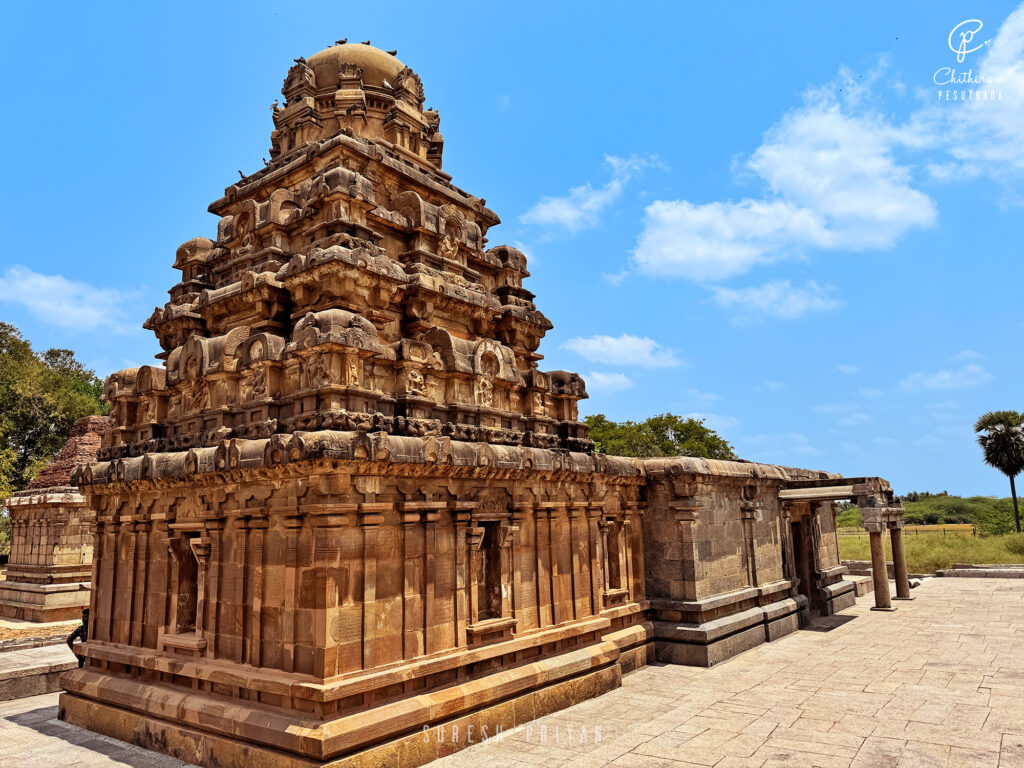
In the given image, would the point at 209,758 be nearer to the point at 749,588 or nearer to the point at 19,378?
the point at 749,588

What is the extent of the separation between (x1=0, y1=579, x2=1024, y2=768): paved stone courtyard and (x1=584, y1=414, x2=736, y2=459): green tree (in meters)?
31.5

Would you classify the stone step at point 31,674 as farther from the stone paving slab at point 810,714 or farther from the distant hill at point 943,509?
the distant hill at point 943,509

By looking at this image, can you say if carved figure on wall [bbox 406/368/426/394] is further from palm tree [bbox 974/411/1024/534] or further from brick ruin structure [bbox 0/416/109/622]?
palm tree [bbox 974/411/1024/534]

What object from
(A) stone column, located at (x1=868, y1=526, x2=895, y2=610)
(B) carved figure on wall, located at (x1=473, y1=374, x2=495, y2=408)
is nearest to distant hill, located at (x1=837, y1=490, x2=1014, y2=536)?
→ (A) stone column, located at (x1=868, y1=526, x2=895, y2=610)

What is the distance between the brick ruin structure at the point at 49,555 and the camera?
23391mm

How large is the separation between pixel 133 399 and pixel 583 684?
9623 mm

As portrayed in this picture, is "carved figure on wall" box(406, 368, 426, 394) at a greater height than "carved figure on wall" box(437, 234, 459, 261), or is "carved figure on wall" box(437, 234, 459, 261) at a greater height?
"carved figure on wall" box(437, 234, 459, 261)

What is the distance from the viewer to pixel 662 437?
164ft

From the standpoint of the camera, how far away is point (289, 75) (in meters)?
14.5

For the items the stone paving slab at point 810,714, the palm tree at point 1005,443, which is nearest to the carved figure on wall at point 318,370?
the stone paving slab at point 810,714

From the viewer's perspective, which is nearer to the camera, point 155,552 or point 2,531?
point 155,552

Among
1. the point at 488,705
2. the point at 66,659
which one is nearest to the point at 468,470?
the point at 488,705

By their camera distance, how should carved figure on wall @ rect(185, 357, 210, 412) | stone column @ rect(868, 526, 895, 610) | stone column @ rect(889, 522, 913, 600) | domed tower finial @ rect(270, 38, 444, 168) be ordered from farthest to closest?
stone column @ rect(889, 522, 913, 600) → stone column @ rect(868, 526, 895, 610) → domed tower finial @ rect(270, 38, 444, 168) → carved figure on wall @ rect(185, 357, 210, 412)

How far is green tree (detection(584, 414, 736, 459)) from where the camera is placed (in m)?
47.6
